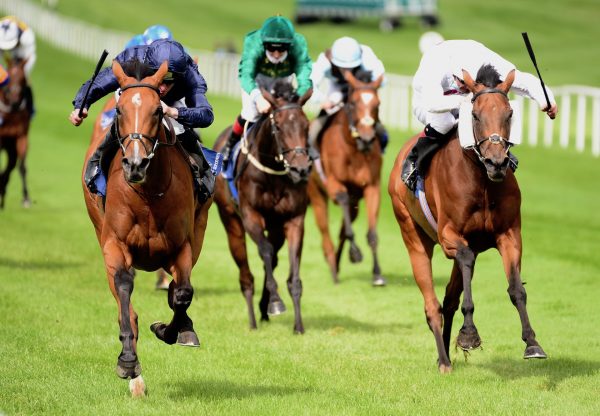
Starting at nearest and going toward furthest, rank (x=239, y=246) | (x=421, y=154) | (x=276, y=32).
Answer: (x=421, y=154) → (x=276, y=32) → (x=239, y=246)

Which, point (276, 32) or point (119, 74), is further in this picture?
point (276, 32)

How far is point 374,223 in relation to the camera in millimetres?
14688

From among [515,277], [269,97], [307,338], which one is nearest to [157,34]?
[269,97]

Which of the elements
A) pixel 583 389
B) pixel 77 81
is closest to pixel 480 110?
pixel 583 389

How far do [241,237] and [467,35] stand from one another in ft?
131

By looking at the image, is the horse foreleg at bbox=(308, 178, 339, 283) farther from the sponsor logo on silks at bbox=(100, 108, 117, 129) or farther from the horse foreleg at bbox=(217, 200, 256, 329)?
the sponsor logo on silks at bbox=(100, 108, 117, 129)

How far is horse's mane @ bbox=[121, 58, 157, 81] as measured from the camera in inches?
307

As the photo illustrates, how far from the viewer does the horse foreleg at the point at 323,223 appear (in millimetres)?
14797

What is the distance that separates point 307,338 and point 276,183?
157 cm

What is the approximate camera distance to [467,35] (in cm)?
5100

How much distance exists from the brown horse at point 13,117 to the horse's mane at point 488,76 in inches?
466

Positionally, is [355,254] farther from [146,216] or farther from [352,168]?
[146,216]

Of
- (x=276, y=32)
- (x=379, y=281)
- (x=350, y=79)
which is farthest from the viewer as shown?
(x=350, y=79)

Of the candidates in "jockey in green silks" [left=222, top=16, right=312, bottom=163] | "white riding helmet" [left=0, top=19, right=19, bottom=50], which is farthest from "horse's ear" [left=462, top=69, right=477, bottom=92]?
"white riding helmet" [left=0, top=19, right=19, bottom=50]
